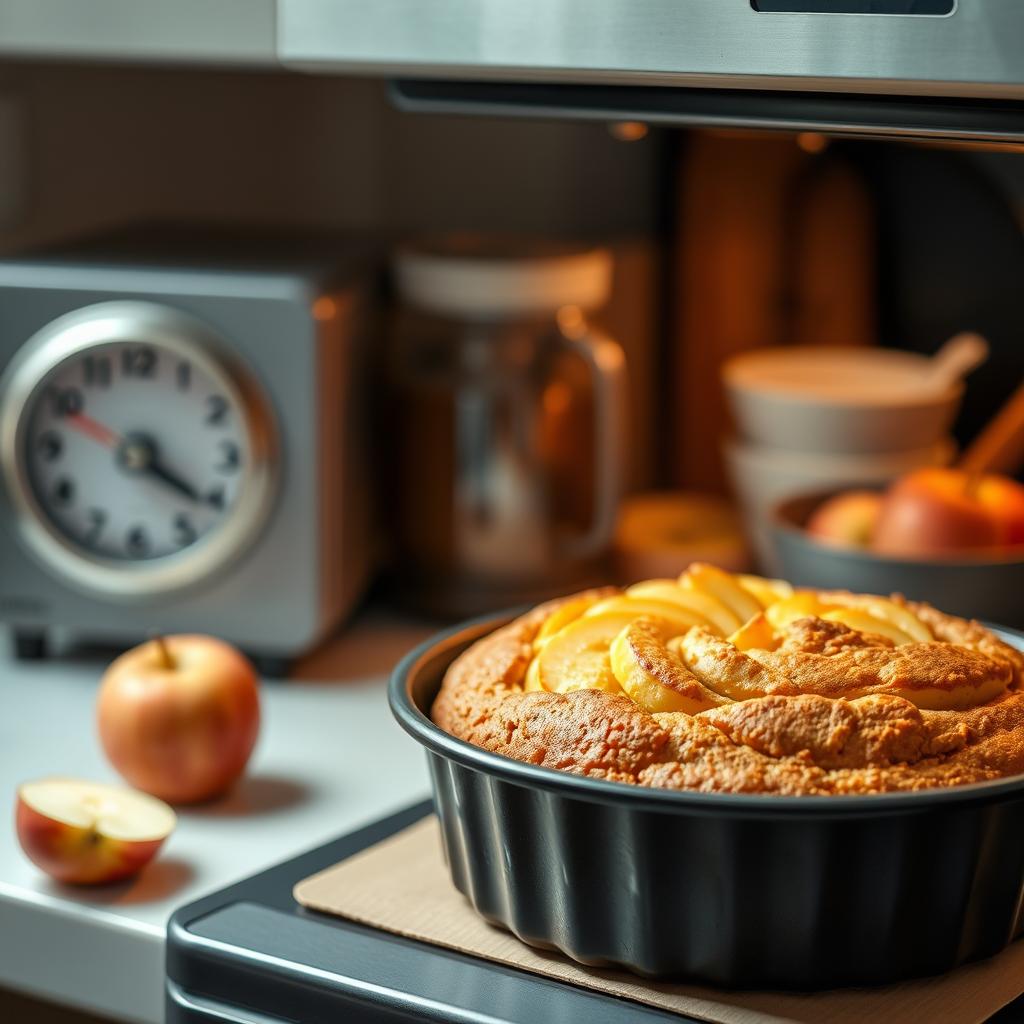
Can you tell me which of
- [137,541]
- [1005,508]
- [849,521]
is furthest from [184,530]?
[1005,508]

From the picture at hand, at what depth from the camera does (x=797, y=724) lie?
66 centimetres

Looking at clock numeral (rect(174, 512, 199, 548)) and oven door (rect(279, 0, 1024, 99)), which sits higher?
oven door (rect(279, 0, 1024, 99))

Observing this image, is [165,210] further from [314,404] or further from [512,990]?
[512,990]

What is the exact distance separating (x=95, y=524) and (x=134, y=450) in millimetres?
69

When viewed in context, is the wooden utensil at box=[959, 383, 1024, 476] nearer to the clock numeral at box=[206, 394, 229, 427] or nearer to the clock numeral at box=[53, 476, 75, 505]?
the clock numeral at box=[206, 394, 229, 427]

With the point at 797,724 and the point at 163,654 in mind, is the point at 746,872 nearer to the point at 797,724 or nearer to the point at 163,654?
the point at 797,724

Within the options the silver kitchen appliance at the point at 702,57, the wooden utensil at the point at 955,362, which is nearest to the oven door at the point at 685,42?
the silver kitchen appliance at the point at 702,57

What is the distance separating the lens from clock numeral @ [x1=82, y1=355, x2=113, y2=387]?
115 cm

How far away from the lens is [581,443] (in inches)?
51.2

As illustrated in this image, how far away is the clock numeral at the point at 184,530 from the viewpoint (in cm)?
117

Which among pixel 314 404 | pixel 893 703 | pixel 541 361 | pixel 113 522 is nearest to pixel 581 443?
Answer: pixel 541 361

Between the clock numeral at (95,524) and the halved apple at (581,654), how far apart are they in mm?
521

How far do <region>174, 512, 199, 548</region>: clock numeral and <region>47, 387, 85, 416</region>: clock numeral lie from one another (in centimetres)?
10

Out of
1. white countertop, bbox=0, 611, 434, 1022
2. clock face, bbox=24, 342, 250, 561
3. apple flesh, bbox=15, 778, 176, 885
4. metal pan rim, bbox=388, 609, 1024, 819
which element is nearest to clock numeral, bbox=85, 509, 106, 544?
clock face, bbox=24, 342, 250, 561
